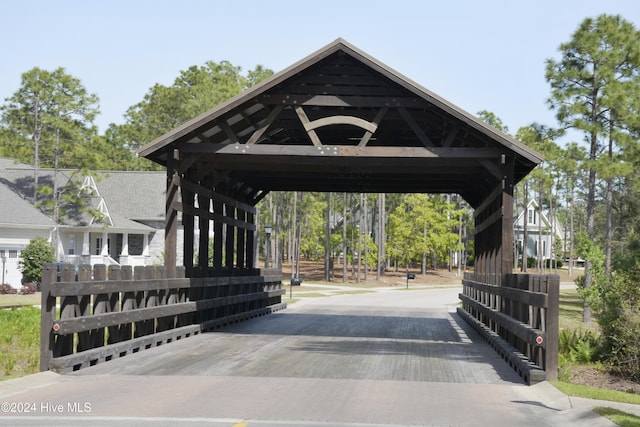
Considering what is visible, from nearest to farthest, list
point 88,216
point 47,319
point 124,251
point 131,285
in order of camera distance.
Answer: point 47,319 → point 131,285 → point 88,216 → point 124,251

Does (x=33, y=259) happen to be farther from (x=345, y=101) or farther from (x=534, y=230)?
(x=534, y=230)

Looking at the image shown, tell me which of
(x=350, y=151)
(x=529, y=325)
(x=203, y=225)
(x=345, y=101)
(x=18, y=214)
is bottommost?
(x=529, y=325)

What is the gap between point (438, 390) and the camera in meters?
11.4

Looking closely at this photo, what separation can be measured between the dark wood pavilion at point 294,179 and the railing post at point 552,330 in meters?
0.02

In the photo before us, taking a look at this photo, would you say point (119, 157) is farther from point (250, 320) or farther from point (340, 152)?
point (340, 152)

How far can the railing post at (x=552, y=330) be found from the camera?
12008 mm

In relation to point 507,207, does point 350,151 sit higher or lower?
higher

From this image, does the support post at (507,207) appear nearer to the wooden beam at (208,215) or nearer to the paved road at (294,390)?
the paved road at (294,390)

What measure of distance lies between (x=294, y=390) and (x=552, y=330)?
374 cm

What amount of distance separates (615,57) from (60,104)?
3449 cm

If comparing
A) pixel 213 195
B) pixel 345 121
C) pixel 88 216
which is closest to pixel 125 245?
pixel 88 216

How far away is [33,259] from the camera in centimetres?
4575

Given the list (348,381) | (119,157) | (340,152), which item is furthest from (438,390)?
(119,157)

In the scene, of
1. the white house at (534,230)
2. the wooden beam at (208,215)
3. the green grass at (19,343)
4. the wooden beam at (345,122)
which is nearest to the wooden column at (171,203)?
the wooden beam at (208,215)
